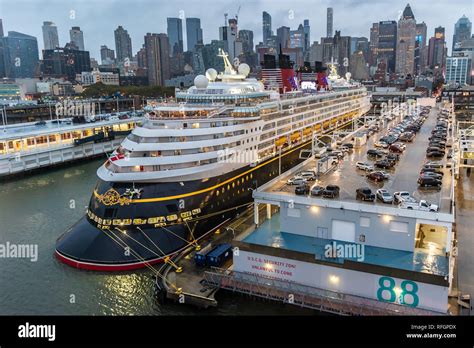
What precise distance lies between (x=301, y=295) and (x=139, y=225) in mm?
9918

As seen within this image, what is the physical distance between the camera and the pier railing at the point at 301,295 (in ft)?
52.9

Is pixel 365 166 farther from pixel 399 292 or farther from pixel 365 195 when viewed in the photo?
pixel 399 292

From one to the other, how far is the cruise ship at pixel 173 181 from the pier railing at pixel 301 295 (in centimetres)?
473

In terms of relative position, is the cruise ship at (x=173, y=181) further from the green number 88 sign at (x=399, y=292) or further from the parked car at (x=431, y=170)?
the parked car at (x=431, y=170)

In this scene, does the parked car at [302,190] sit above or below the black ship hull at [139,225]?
above

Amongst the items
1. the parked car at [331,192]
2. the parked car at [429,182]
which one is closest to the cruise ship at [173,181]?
the parked car at [331,192]

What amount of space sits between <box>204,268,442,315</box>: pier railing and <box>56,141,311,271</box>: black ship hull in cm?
415

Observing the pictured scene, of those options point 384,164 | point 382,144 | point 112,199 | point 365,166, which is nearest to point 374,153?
point 384,164

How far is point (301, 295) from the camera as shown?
57.2 feet

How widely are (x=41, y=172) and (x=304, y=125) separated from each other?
3053 centimetres

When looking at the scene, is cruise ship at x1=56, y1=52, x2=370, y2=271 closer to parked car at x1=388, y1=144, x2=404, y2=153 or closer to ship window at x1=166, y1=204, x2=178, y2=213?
ship window at x1=166, y1=204, x2=178, y2=213

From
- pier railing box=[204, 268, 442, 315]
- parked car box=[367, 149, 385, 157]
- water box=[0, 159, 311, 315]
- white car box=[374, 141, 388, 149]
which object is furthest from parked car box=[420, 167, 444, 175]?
water box=[0, 159, 311, 315]

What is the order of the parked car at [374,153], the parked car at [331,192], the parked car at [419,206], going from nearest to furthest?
the parked car at [419,206]
the parked car at [331,192]
the parked car at [374,153]

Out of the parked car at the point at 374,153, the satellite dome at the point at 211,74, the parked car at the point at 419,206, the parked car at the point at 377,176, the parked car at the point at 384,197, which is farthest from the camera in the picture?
the satellite dome at the point at 211,74
